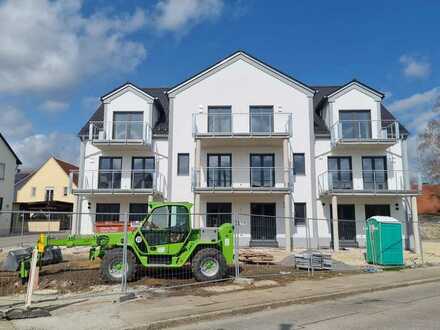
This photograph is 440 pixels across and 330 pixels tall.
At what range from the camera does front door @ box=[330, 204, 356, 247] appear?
75.2 feet

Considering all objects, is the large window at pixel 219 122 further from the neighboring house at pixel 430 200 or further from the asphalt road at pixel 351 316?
the neighboring house at pixel 430 200

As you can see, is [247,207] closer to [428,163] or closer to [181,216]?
[181,216]

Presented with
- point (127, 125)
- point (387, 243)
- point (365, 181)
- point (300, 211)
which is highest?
point (127, 125)

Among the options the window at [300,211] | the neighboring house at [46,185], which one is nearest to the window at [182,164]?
the window at [300,211]

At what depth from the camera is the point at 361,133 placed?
928 inches

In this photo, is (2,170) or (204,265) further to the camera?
(2,170)

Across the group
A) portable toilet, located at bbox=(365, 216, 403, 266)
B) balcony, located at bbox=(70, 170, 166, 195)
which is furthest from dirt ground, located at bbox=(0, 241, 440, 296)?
balcony, located at bbox=(70, 170, 166, 195)

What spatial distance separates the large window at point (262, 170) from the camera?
2331 cm

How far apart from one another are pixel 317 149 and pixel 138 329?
19294mm

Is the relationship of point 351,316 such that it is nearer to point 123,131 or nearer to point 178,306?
point 178,306

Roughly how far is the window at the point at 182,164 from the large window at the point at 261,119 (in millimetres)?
4446

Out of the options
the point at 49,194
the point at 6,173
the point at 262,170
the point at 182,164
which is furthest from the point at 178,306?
the point at 49,194

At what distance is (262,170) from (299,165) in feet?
7.71

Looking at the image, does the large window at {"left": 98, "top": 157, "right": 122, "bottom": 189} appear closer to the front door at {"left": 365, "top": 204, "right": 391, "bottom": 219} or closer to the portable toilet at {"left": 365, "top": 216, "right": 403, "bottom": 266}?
the portable toilet at {"left": 365, "top": 216, "right": 403, "bottom": 266}
